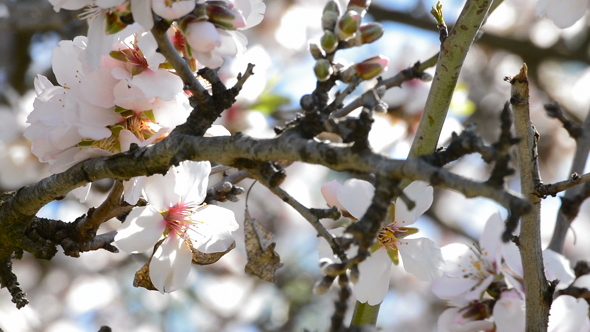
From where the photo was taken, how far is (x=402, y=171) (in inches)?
28.9

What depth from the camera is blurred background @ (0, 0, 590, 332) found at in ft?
8.55

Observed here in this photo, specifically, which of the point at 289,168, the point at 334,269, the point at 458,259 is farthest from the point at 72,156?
the point at 289,168

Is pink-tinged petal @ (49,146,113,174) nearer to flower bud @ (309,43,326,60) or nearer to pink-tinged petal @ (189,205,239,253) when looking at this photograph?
pink-tinged petal @ (189,205,239,253)

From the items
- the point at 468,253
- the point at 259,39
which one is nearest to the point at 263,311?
the point at 259,39

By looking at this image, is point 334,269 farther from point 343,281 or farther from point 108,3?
point 108,3

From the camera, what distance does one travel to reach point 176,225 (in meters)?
1.23

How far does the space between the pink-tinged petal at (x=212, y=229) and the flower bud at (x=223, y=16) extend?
14.6 inches

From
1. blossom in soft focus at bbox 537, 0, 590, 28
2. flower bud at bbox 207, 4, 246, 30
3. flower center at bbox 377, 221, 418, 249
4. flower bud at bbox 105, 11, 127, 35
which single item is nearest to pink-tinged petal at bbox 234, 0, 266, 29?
flower bud at bbox 207, 4, 246, 30

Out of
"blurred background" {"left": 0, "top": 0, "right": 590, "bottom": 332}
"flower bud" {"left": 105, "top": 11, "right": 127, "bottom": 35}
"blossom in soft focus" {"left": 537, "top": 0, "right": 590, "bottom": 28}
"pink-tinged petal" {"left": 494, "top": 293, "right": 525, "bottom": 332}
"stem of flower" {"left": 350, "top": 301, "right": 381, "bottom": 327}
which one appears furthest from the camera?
"blurred background" {"left": 0, "top": 0, "right": 590, "bottom": 332}

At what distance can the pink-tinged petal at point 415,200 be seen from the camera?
3.89ft

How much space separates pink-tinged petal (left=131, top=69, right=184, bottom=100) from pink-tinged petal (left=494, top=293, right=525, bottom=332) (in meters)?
0.80

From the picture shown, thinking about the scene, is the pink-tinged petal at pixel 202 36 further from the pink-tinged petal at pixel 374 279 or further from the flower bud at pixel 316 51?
the pink-tinged petal at pixel 374 279

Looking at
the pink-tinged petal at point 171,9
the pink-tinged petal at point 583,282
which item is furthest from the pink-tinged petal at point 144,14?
the pink-tinged petal at point 583,282

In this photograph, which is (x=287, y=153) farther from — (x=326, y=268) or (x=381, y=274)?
(x=381, y=274)
